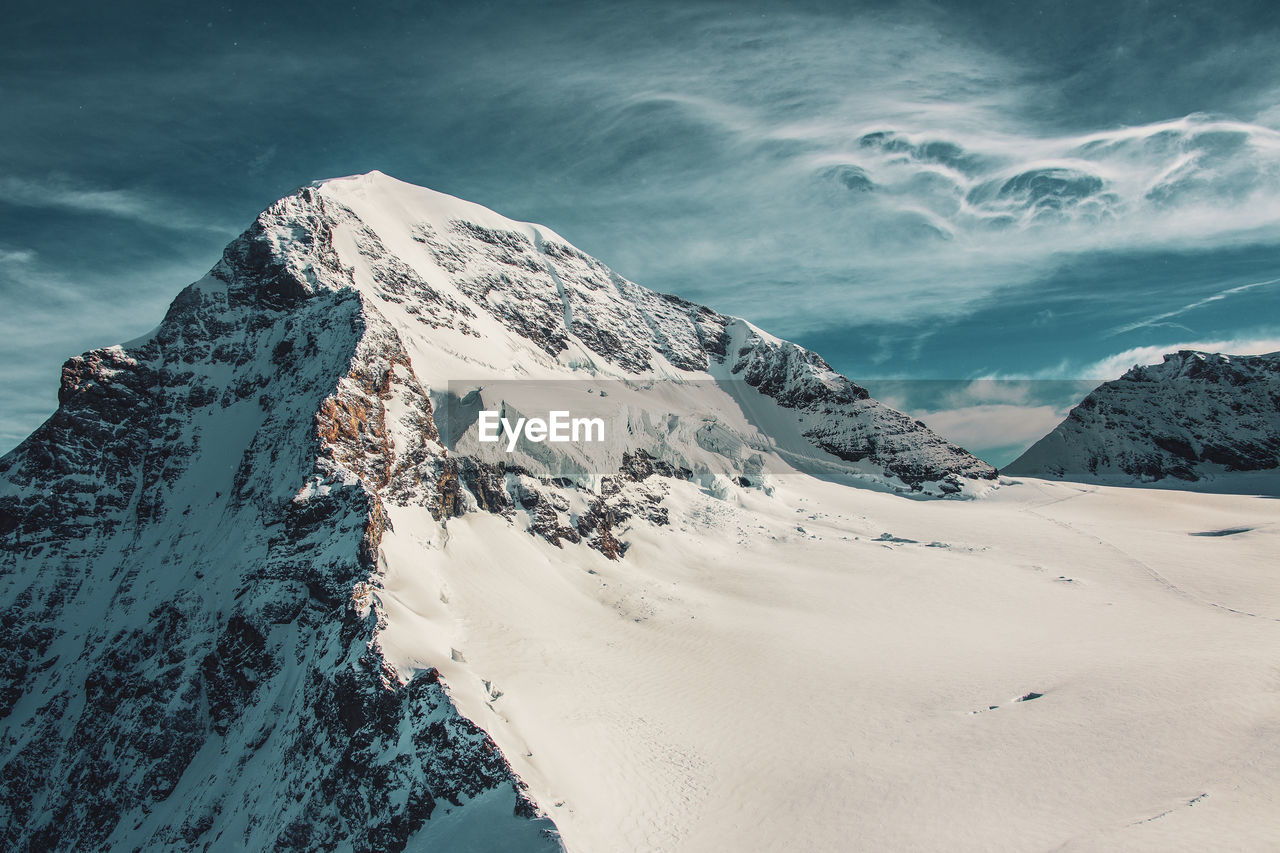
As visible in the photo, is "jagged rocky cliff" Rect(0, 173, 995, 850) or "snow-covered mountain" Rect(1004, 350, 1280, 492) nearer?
"jagged rocky cliff" Rect(0, 173, 995, 850)

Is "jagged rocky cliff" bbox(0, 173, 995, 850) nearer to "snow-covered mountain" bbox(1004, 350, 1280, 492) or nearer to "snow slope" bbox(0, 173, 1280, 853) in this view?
"snow slope" bbox(0, 173, 1280, 853)

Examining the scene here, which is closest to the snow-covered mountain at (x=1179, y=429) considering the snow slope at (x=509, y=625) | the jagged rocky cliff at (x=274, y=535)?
the snow slope at (x=509, y=625)

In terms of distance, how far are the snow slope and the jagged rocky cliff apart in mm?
166

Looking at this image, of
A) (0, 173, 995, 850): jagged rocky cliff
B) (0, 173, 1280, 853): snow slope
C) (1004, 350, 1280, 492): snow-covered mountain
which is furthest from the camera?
(1004, 350, 1280, 492): snow-covered mountain

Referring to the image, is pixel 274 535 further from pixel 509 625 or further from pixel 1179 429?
pixel 1179 429

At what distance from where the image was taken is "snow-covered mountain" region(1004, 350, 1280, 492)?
7719 cm

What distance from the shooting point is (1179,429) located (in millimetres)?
82125

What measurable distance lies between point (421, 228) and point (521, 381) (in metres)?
27.1

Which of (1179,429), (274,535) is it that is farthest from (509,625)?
(1179,429)

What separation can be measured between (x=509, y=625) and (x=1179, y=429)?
97.6 meters

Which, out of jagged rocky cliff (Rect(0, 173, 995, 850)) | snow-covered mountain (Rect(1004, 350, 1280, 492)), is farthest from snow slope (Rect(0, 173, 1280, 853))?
snow-covered mountain (Rect(1004, 350, 1280, 492))

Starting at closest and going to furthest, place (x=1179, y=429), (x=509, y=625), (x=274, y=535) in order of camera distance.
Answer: (x=274, y=535) → (x=509, y=625) → (x=1179, y=429)

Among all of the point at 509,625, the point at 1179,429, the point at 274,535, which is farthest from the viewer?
the point at 1179,429

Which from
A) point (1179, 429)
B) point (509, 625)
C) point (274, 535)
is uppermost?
point (1179, 429)
